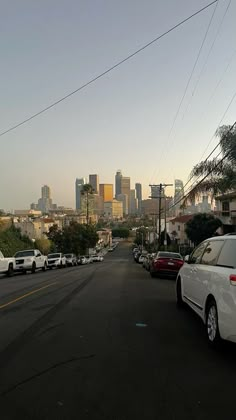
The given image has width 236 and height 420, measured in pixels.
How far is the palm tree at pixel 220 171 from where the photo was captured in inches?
1138

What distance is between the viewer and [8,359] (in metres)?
6.76

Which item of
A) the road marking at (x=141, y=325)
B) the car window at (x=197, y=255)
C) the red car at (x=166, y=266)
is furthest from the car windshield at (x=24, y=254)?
the road marking at (x=141, y=325)

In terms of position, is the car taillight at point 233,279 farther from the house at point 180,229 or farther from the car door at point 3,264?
the house at point 180,229

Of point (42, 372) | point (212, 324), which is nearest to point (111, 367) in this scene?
point (42, 372)

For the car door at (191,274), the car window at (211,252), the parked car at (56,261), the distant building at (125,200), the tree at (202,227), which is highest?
the distant building at (125,200)

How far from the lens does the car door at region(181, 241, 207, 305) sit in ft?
31.9

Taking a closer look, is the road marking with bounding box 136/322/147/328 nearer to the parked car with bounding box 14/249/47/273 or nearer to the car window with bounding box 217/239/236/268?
the car window with bounding box 217/239/236/268

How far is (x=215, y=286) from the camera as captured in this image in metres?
7.74

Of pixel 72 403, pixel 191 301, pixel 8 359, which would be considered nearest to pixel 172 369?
pixel 72 403

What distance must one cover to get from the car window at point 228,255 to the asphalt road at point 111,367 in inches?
50.1

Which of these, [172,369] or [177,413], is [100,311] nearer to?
[172,369]

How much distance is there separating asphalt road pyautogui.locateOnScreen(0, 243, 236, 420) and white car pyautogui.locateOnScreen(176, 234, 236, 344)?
16.6 inches

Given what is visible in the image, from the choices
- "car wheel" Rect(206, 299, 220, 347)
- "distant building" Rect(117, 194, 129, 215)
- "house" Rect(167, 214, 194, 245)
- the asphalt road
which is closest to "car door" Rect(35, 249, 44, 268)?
the asphalt road

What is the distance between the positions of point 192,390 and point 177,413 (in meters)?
0.73
